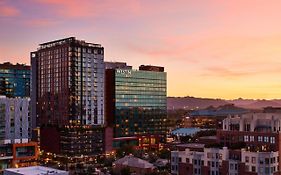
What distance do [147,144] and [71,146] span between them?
47.9m

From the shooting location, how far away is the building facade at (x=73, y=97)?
506 feet

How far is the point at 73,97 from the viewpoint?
15750 cm

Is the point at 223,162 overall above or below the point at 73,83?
below

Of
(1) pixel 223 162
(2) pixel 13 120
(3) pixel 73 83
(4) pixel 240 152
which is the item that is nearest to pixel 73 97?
(3) pixel 73 83

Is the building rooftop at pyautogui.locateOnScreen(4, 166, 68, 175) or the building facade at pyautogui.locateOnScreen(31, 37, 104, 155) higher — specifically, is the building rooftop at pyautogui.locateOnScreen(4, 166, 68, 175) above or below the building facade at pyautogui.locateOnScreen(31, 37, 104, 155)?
below

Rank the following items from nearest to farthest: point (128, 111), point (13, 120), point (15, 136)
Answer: point (15, 136), point (13, 120), point (128, 111)

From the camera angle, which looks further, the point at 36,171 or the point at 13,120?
the point at 13,120

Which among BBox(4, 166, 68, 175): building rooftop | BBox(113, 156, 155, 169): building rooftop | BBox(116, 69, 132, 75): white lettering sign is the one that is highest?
BBox(116, 69, 132, 75): white lettering sign

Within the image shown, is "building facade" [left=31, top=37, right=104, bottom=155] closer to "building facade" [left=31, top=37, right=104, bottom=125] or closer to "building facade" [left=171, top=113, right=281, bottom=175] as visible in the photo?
"building facade" [left=31, top=37, right=104, bottom=125]

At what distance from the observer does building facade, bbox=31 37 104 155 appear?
154375 millimetres

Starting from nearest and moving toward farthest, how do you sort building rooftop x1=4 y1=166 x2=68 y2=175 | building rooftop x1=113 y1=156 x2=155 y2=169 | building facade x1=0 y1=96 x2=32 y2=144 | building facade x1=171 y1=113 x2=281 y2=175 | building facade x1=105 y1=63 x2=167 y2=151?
1. building rooftop x1=4 y1=166 x2=68 y2=175
2. building facade x1=171 y1=113 x2=281 y2=175
3. building rooftop x1=113 y1=156 x2=155 y2=169
4. building facade x1=0 y1=96 x2=32 y2=144
5. building facade x1=105 y1=63 x2=167 y2=151

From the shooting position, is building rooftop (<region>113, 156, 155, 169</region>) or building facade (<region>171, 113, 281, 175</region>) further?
building rooftop (<region>113, 156, 155, 169</region>)

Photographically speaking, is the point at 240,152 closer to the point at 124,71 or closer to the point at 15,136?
the point at 15,136

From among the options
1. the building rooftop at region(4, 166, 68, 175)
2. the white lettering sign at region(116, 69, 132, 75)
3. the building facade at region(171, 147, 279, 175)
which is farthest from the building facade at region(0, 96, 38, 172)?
the building facade at region(171, 147, 279, 175)
